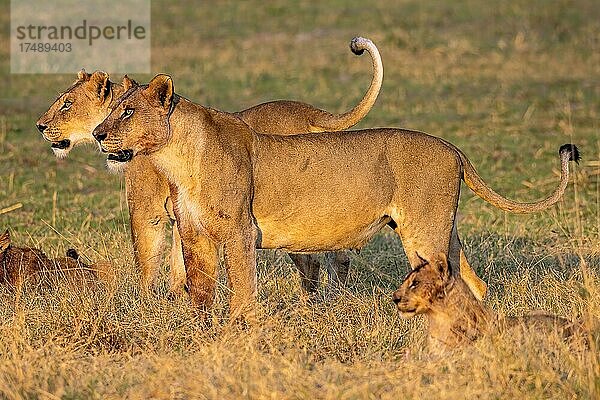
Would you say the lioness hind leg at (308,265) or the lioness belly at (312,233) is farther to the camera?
the lioness hind leg at (308,265)

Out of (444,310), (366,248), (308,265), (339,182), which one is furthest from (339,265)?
(444,310)

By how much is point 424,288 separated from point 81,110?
99.9 inches

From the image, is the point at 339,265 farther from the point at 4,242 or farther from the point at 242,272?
the point at 4,242

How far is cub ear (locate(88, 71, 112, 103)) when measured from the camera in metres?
7.10

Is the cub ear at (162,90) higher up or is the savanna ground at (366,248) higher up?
the cub ear at (162,90)

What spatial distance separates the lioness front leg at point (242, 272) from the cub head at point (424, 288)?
809 mm

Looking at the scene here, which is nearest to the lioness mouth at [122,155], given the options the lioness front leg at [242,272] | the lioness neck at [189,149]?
the lioness neck at [189,149]

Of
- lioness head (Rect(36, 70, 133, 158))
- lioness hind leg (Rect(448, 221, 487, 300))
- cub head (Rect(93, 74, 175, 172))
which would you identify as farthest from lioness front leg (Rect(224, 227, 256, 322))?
lioness head (Rect(36, 70, 133, 158))

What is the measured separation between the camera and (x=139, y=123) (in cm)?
611

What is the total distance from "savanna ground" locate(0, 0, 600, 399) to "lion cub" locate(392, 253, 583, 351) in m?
0.17

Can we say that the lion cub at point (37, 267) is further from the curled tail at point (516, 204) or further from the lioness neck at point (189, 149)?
the curled tail at point (516, 204)

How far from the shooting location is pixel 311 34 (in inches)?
869

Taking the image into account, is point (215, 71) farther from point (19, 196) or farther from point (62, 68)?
point (19, 196)

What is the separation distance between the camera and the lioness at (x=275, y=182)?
6160mm
